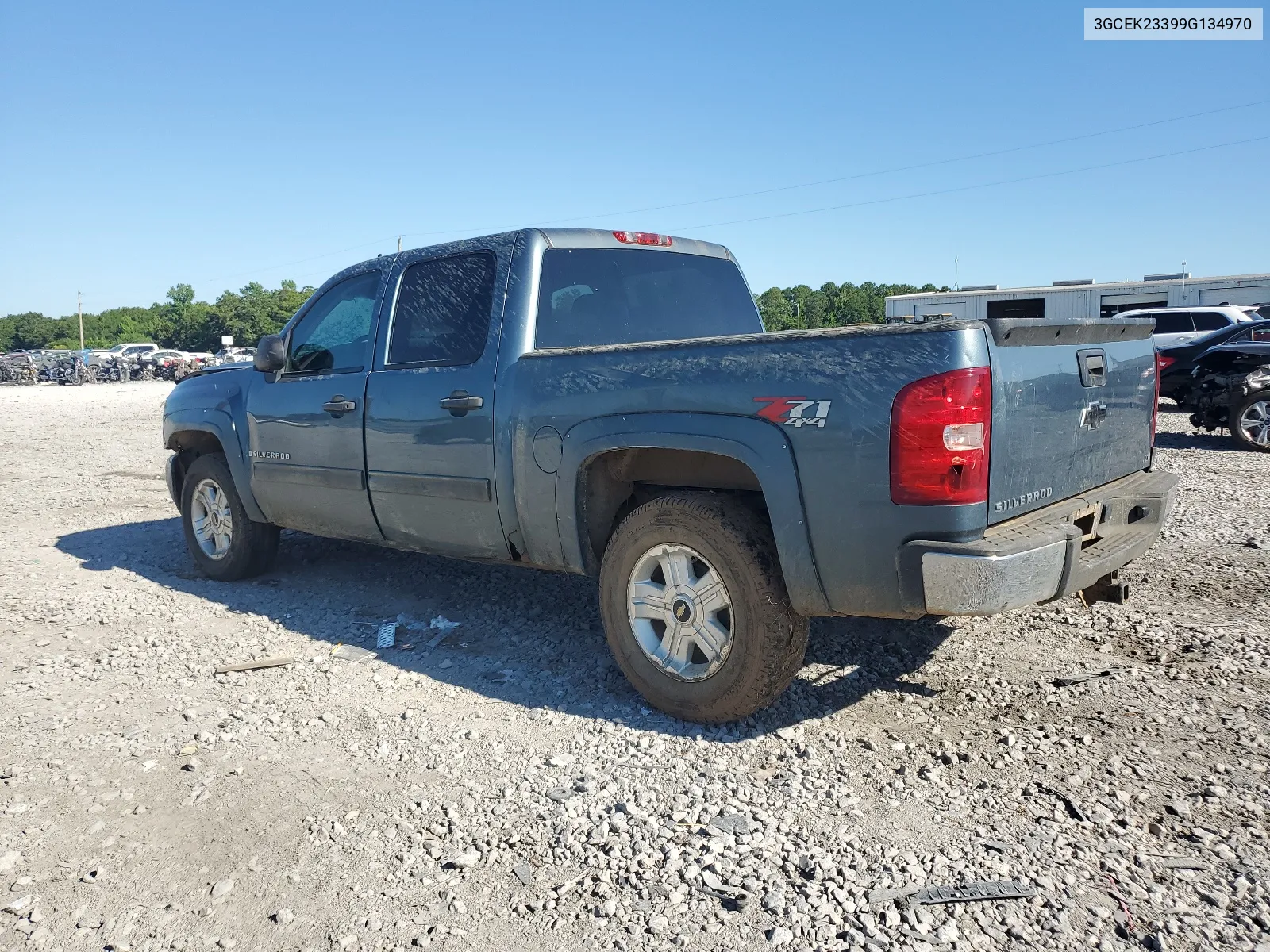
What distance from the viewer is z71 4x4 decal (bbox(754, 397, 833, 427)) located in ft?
10.8

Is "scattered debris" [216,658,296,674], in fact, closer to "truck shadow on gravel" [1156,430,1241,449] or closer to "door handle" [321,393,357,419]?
"door handle" [321,393,357,419]

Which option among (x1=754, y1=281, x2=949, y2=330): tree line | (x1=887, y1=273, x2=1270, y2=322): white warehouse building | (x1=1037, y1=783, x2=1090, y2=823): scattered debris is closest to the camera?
(x1=1037, y1=783, x2=1090, y2=823): scattered debris

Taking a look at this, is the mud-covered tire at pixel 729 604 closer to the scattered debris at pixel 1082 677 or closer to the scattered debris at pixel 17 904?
the scattered debris at pixel 1082 677

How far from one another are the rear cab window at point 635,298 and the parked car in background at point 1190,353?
8801 millimetres

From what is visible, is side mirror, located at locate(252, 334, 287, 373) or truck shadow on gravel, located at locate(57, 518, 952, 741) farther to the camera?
side mirror, located at locate(252, 334, 287, 373)

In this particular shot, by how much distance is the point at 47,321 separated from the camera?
130375 mm

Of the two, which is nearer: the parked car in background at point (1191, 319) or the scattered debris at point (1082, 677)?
the scattered debris at point (1082, 677)

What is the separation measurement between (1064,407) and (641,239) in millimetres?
2456

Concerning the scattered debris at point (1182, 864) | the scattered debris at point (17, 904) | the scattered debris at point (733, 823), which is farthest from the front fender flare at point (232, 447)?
the scattered debris at point (1182, 864)

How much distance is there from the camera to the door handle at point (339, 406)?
203 inches

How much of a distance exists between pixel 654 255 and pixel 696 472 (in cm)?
173

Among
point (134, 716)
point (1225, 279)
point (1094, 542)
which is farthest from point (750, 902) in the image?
point (1225, 279)

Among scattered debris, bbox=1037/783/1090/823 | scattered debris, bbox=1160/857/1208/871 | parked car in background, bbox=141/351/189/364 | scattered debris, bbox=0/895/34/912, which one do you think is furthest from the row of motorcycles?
scattered debris, bbox=1160/857/1208/871

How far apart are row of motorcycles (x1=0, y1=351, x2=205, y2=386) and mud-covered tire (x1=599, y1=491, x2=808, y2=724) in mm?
44482
